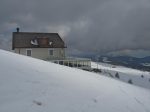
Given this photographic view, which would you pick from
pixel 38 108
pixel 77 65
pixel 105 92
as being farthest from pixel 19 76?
pixel 77 65

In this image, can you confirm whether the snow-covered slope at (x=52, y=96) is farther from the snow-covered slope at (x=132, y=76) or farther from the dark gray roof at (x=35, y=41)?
the dark gray roof at (x=35, y=41)

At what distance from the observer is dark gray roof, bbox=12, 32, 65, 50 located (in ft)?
129

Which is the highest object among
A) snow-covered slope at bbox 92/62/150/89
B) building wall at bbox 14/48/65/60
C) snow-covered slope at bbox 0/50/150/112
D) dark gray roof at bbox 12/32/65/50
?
dark gray roof at bbox 12/32/65/50

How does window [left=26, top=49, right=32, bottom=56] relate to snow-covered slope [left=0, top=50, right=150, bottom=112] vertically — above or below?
above

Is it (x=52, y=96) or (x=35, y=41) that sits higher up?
(x=35, y=41)

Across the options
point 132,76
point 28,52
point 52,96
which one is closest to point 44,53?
point 28,52

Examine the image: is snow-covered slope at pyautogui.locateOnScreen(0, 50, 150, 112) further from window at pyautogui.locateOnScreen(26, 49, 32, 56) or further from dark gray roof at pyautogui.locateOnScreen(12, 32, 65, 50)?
dark gray roof at pyautogui.locateOnScreen(12, 32, 65, 50)

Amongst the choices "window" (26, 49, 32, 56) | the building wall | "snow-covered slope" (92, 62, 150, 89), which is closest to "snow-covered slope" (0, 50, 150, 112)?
"snow-covered slope" (92, 62, 150, 89)

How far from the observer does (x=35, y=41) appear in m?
40.4

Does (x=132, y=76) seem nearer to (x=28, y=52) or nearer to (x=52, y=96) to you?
(x=28, y=52)

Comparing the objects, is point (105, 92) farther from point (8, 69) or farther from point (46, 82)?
point (8, 69)

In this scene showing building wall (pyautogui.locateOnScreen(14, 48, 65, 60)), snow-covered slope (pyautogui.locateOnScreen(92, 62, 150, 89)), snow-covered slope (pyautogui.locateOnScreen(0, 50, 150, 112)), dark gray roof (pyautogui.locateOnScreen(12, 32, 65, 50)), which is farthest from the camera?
dark gray roof (pyautogui.locateOnScreen(12, 32, 65, 50))

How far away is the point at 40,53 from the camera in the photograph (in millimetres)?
39500

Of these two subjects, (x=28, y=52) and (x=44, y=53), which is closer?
(x=28, y=52)
